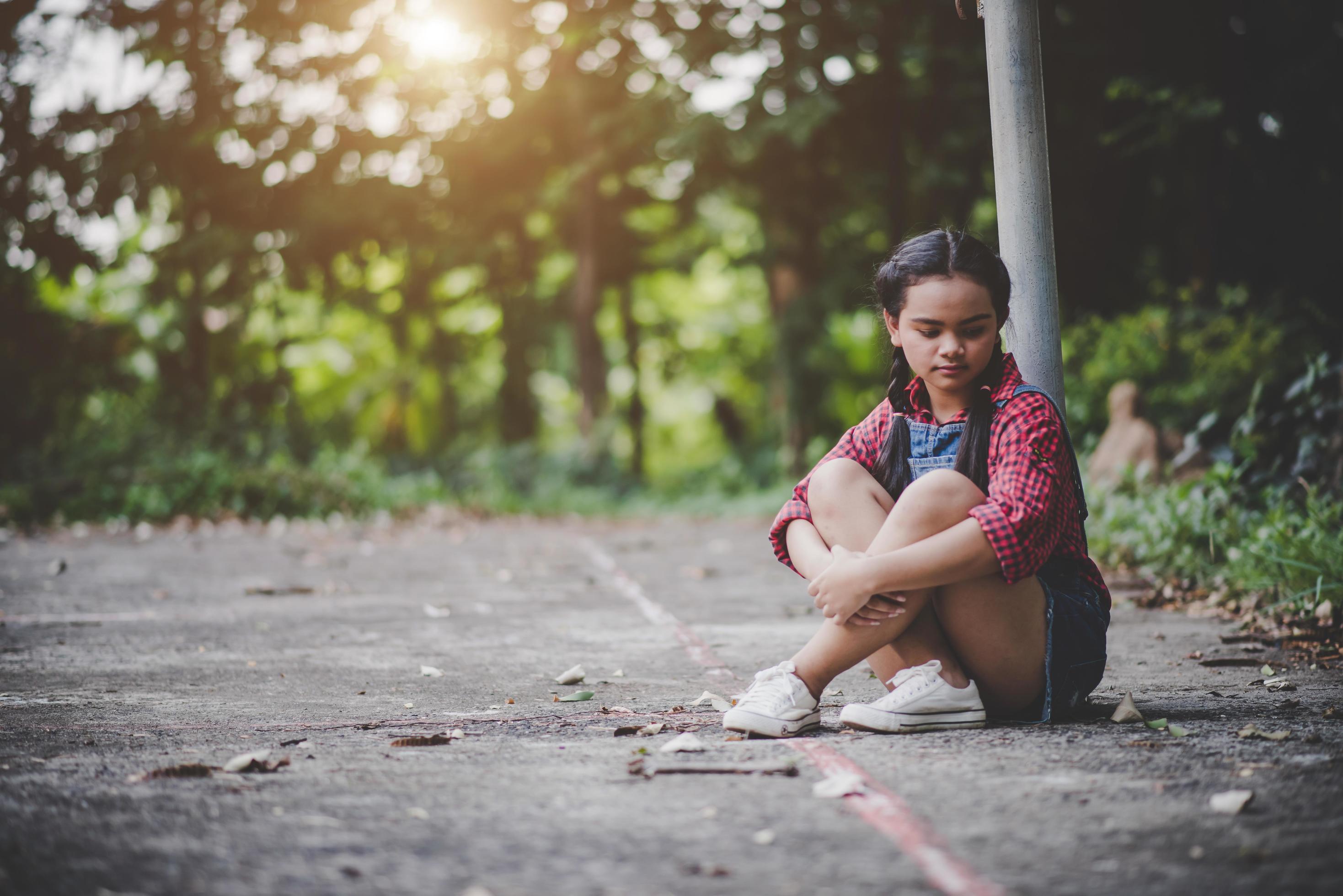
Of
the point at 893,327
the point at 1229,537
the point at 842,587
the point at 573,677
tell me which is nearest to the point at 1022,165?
the point at 893,327

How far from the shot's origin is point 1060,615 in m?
3.25

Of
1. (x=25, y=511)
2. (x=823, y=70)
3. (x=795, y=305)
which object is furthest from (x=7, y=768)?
(x=795, y=305)

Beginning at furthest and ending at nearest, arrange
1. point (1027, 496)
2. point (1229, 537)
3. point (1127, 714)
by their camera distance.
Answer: point (1229, 537)
point (1127, 714)
point (1027, 496)

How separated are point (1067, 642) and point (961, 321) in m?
0.95

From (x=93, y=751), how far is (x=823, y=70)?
1269cm

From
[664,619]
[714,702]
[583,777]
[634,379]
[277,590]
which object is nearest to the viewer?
[583,777]

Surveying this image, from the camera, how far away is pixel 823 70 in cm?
1417

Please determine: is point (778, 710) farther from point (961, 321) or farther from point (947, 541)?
point (961, 321)

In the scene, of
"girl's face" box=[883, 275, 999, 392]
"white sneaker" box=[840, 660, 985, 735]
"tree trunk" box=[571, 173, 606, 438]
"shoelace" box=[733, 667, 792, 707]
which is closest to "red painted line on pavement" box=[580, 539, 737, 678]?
"shoelace" box=[733, 667, 792, 707]

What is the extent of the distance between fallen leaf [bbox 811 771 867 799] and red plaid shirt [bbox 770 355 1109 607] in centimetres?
67

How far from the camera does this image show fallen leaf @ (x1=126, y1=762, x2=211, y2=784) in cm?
294

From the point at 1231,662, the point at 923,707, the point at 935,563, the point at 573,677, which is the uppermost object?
the point at 935,563

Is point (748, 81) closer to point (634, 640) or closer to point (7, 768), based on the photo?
point (634, 640)

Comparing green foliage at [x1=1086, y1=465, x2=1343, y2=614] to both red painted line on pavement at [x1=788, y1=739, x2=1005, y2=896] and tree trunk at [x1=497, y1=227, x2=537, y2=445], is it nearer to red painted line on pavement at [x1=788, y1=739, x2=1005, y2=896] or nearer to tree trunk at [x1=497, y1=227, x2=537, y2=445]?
red painted line on pavement at [x1=788, y1=739, x2=1005, y2=896]
